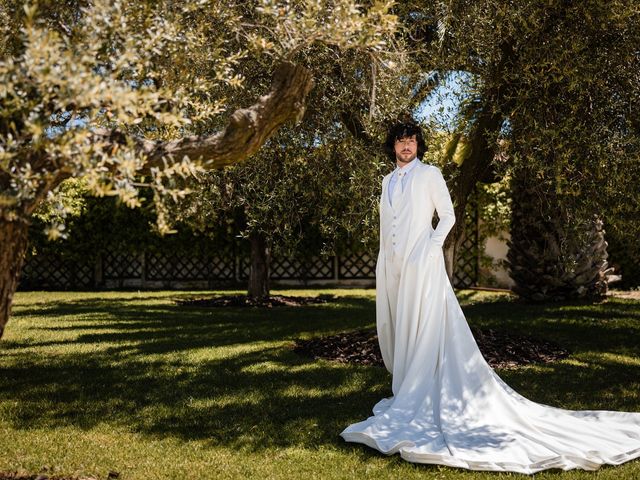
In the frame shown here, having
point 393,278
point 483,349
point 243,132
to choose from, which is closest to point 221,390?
point 393,278

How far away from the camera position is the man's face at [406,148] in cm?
613

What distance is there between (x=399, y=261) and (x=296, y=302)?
8.84 meters

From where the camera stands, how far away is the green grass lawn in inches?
186

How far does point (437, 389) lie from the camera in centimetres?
562

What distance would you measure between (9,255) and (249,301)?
10.7 meters

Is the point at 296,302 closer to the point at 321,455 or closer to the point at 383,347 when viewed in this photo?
the point at 383,347

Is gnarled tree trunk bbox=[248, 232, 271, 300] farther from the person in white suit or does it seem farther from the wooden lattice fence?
the person in white suit

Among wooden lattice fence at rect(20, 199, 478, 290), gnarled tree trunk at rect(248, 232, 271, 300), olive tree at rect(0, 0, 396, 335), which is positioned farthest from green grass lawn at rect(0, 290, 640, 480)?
wooden lattice fence at rect(20, 199, 478, 290)

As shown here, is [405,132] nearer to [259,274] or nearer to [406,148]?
[406,148]

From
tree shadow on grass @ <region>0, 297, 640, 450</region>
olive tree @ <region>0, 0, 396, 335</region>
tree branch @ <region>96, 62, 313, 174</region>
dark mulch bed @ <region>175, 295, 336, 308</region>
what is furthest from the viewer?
dark mulch bed @ <region>175, 295, 336, 308</region>

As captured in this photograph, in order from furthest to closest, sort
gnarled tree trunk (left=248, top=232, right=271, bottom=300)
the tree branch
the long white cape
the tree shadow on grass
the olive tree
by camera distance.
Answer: gnarled tree trunk (left=248, top=232, right=271, bottom=300) → the tree shadow on grass → the long white cape → the tree branch → the olive tree

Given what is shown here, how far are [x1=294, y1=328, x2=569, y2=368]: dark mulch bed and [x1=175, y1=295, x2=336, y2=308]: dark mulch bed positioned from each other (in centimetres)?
468

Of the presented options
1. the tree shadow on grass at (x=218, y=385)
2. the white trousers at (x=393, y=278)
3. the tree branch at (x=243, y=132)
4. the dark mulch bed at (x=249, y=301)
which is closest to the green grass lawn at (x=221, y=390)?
the tree shadow on grass at (x=218, y=385)

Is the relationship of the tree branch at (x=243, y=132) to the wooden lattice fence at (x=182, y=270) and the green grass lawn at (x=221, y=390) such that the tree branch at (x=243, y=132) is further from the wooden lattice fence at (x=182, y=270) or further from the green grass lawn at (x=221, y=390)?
the wooden lattice fence at (x=182, y=270)
